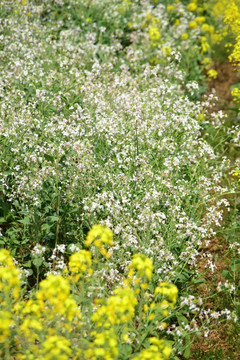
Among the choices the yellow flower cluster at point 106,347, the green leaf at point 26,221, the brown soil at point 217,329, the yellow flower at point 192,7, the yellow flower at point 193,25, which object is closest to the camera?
the yellow flower cluster at point 106,347

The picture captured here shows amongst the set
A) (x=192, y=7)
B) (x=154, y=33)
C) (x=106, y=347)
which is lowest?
(x=106, y=347)

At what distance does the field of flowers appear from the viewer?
8.29 ft

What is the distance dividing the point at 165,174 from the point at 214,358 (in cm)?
172

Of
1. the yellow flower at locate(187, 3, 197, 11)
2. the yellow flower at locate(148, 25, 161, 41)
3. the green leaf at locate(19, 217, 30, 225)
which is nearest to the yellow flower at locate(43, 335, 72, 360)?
the green leaf at locate(19, 217, 30, 225)

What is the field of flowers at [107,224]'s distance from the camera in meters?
2.53

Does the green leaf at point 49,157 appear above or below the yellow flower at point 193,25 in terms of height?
below

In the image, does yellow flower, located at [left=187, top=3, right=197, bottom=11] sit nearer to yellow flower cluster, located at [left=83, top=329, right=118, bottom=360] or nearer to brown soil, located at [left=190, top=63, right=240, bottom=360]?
brown soil, located at [left=190, top=63, right=240, bottom=360]

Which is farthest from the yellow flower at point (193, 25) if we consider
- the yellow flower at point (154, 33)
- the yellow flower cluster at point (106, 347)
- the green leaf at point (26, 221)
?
the yellow flower cluster at point (106, 347)

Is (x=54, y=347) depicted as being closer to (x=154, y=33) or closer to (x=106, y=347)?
(x=106, y=347)

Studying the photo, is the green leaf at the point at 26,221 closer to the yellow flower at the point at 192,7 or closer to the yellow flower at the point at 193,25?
the yellow flower at the point at 193,25

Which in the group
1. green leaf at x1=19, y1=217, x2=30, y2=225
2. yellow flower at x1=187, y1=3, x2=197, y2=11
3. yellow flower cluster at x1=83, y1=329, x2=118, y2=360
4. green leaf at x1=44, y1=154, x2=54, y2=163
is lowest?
yellow flower cluster at x1=83, y1=329, x2=118, y2=360

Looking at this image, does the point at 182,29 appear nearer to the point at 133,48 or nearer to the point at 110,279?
the point at 133,48

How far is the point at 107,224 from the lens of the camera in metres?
3.40

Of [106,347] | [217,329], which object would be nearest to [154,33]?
[217,329]
